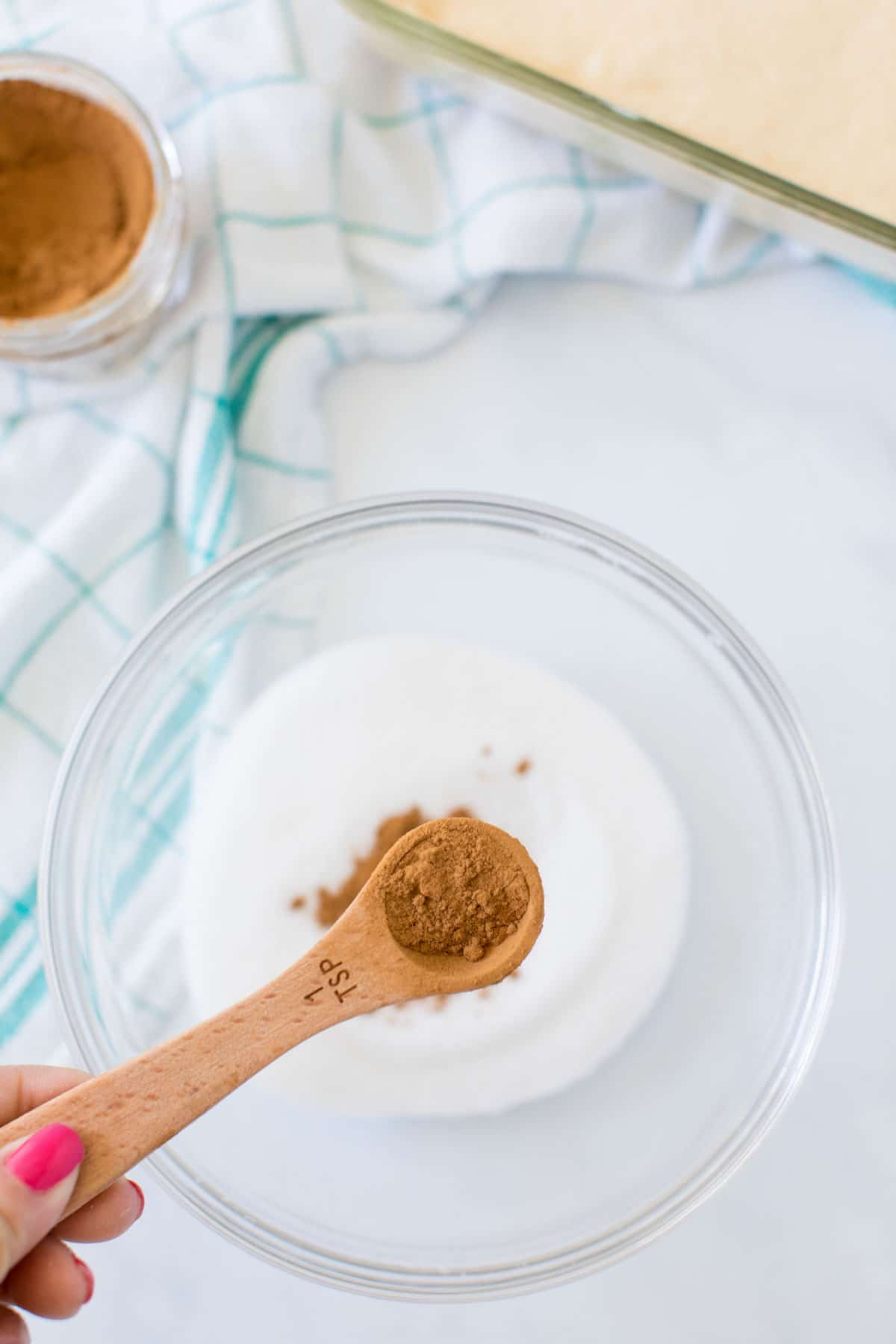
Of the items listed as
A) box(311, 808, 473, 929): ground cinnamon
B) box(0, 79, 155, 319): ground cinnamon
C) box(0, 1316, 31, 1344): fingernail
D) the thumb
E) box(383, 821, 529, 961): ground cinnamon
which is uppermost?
box(0, 79, 155, 319): ground cinnamon

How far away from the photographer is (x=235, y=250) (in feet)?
3.05

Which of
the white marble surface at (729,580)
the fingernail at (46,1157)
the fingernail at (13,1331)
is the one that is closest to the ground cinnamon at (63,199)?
the white marble surface at (729,580)

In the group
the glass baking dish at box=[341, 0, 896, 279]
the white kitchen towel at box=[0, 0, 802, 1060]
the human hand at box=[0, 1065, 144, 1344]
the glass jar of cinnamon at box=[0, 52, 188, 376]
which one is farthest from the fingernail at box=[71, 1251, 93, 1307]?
the glass baking dish at box=[341, 0, 896, 279]

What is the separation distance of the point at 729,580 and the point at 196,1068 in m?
0.57

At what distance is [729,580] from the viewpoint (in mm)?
953

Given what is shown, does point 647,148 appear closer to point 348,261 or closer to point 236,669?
point 348,261

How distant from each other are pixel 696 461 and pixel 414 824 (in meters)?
0.38

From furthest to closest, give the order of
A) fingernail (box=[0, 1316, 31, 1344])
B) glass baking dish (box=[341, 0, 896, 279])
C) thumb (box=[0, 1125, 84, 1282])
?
glass baking dish (box=[341, 0, 896, 279])
fingernail (box=[0, 1316, 31, 1344])
thumb (box=[0, 1125, 84, 1282])

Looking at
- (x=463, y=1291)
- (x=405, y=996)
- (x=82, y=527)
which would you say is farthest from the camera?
(x=82, y=527)

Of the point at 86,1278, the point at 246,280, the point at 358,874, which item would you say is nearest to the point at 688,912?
Result: the point at 358,874

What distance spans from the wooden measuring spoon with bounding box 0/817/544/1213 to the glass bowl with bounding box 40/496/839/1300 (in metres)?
0.21

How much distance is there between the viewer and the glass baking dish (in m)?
0.84

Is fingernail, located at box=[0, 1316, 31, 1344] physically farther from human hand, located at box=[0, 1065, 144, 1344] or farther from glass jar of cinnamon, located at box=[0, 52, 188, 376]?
glass jar of cinnamon, located at box=[0, 52, 188, 376]

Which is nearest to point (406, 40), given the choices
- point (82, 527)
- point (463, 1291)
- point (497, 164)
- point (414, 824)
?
point (497, 164)
